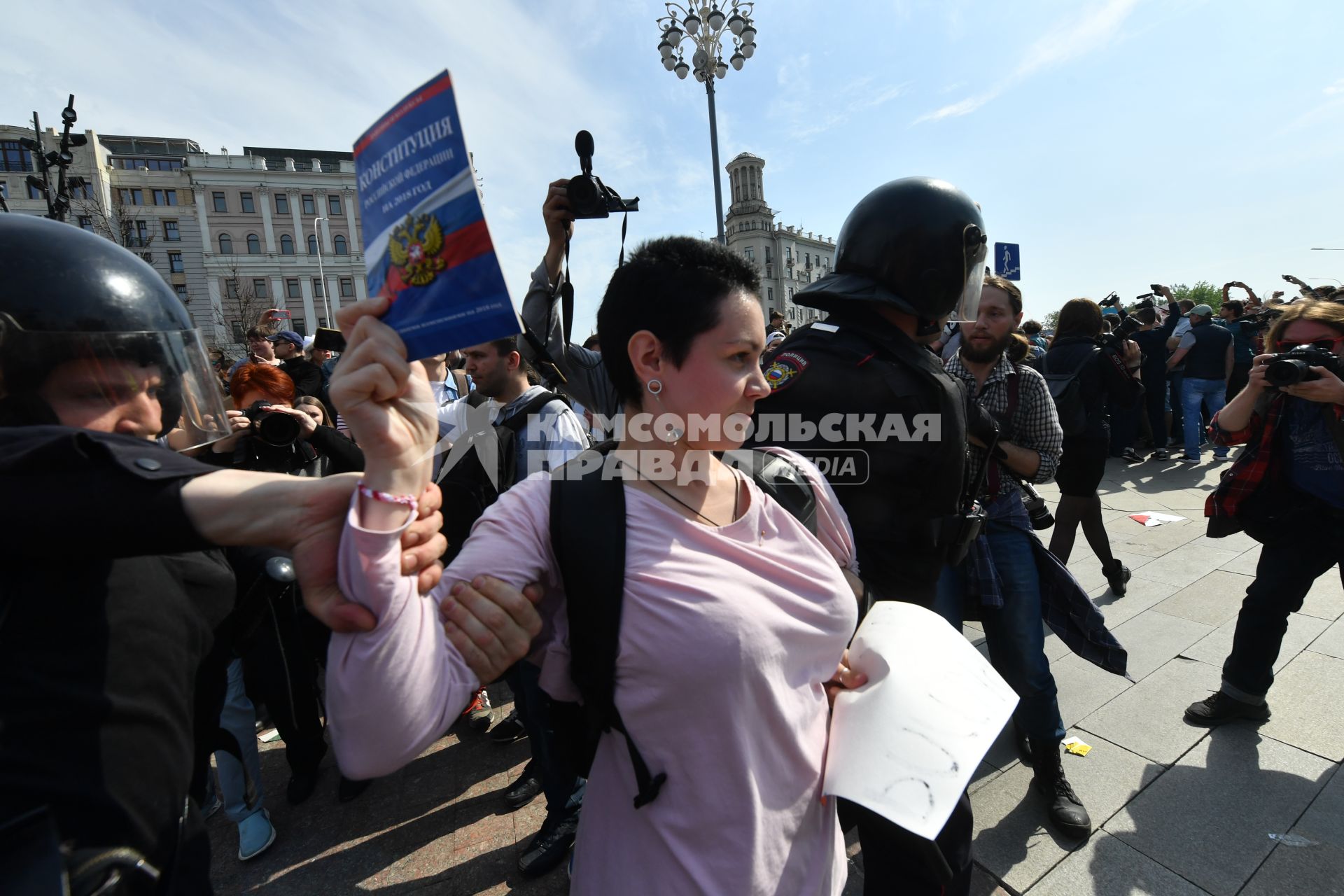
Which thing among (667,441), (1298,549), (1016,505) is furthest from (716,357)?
(1298,549)

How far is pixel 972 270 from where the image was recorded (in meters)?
2.27

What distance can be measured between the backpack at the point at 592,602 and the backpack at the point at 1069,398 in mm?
4005

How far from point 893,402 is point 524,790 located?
259cm

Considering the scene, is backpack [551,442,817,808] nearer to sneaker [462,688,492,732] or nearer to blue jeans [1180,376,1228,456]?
sneaker [462,688,492,732]

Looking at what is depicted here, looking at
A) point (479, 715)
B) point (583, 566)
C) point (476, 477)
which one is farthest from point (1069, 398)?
point (479, 715)

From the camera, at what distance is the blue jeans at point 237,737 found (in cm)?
276

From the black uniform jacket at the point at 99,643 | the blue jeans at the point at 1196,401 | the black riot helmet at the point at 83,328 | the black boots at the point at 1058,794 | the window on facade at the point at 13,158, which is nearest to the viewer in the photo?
the black uniform jacket at the point at 99,643

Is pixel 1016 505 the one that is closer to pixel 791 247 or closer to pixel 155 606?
pixel 155 606

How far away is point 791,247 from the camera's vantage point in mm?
74812

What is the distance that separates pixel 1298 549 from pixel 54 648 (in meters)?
4.32

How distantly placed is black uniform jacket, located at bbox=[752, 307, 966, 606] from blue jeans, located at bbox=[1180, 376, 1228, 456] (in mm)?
9159

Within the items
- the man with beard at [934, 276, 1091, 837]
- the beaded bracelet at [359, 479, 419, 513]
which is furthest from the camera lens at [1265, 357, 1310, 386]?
the beaded bracelet at [359, 479, 419, 513]

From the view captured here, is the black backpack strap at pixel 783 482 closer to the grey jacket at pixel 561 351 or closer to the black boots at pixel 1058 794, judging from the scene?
the grey jacket at pixel 561 351

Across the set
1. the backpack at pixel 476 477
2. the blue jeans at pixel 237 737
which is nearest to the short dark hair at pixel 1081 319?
the backpack at pixel 476 477
